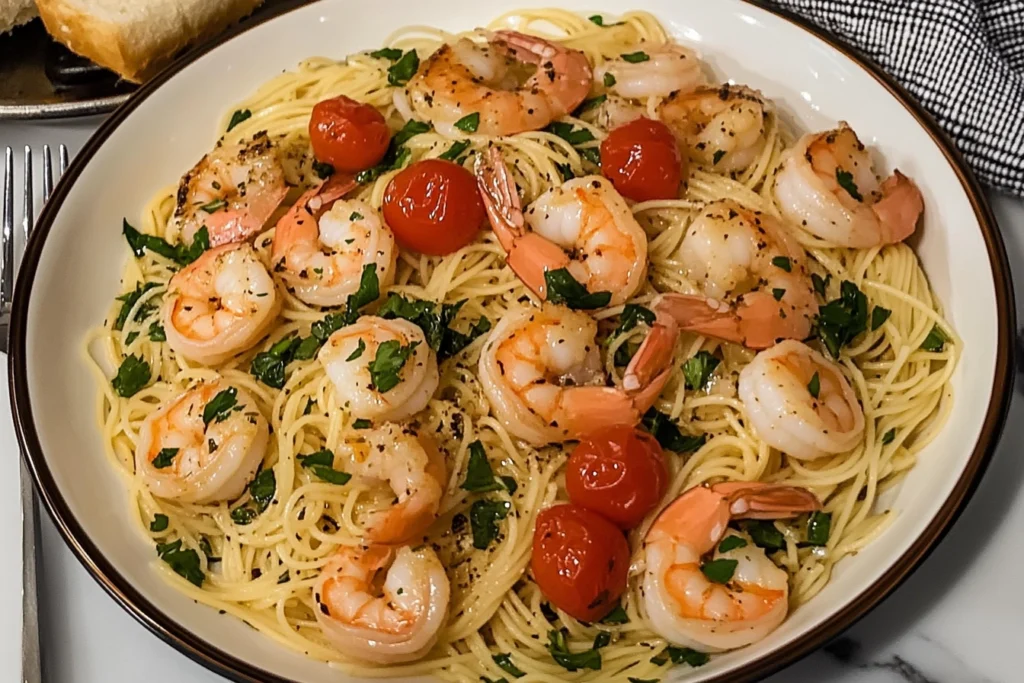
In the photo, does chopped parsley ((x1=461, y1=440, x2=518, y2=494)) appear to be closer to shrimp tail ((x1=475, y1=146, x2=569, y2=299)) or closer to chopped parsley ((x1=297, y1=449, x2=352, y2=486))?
chopped parsley ((x1=297, y1=449, x2=352, y2=486))

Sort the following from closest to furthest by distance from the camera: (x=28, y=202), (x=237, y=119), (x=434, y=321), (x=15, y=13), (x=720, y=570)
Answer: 1. (x=720, y=570)
2. (x=434, y=321)
3. (x=28, y=202)
4. (x=237, y=119)
5. (x=15, y=13)

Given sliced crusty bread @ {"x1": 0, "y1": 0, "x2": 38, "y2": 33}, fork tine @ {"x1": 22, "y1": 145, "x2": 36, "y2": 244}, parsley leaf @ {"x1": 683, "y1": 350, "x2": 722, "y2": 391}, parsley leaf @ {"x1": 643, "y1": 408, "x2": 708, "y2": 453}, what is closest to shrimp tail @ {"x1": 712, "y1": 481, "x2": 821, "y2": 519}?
parsley leaf @ {"x1": 643, "y1": 408, "x2": 708, "y2": 453}

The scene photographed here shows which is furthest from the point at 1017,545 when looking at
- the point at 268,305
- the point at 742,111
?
the point at 268,305

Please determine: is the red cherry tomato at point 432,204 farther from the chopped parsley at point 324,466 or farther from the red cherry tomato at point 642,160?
the chopped parsley at point 324,466

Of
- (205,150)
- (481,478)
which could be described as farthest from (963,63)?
(205,150)

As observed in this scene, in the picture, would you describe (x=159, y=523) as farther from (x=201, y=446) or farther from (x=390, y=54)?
(x=390, y=54)

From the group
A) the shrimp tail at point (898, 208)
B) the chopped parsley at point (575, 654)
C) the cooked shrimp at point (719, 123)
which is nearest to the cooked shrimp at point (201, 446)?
the chopped parsley at point (575, 654)
